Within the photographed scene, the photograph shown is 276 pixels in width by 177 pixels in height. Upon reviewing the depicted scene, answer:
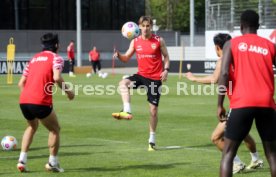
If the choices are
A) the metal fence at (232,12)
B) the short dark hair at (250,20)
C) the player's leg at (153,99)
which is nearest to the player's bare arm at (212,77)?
the short dark hair at (250,20)

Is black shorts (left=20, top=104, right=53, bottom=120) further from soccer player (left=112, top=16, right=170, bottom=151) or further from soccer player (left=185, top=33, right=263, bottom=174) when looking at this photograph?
soccer player (left=112, top=16, right=170, bottom=151)

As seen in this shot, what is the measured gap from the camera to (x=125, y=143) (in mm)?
14680

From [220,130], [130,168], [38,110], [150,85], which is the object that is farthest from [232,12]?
[38,110]

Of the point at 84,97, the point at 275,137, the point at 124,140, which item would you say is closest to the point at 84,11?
the point at 84,97

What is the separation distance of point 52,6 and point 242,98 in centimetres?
5794

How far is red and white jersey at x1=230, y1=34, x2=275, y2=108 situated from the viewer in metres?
8.38

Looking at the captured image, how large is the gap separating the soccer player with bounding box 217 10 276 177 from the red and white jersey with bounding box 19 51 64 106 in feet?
10.7

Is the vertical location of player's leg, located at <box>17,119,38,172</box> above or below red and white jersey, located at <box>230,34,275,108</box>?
below

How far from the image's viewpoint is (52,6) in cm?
6525

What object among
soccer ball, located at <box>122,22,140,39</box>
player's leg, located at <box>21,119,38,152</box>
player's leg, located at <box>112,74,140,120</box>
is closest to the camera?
player's leg, located at <box>21,119,38,152</box>

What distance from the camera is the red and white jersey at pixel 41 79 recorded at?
10938 millimetres

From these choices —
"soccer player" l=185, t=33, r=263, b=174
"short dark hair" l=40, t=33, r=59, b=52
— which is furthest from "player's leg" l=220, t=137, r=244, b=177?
"short dark hair" l=40, t=33, r=59, b=52

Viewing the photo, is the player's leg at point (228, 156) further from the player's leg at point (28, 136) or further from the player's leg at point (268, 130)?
the player's leg at point (28, 136)

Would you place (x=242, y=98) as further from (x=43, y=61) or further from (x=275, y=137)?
(x=43, y=61)
